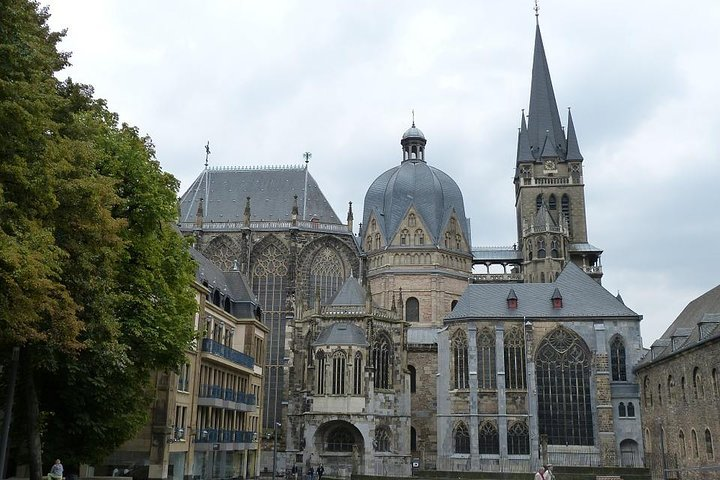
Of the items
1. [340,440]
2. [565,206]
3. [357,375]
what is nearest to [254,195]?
[357,375]

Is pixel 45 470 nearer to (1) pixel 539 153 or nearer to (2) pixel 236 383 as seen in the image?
(2) pixel 236 383

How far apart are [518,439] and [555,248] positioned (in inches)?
873

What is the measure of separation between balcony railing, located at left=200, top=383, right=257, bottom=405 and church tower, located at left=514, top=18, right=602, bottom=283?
32.9 meters

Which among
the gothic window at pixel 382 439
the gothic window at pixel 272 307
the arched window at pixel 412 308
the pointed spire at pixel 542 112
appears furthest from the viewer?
the pointed spire at pixel 542 112

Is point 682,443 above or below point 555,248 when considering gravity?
below

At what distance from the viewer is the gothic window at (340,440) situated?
50.0 m

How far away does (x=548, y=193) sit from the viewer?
246 feet

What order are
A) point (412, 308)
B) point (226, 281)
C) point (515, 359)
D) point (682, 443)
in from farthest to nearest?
point (412, 308) < point (515, 359) < point (226, 281) < point (682, 443)

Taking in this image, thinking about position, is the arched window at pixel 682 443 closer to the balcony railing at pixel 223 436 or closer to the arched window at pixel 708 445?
the arched window at pixel 708 445

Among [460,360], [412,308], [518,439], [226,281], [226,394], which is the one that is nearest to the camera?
[226,394]

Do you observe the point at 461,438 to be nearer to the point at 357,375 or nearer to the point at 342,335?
the point at 357,375

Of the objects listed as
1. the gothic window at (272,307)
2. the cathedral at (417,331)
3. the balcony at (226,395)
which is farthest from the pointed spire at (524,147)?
the balcony at (226,395)

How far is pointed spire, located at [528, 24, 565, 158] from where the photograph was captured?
7706cm

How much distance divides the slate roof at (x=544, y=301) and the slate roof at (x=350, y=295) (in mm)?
7236
